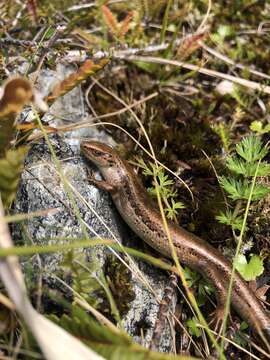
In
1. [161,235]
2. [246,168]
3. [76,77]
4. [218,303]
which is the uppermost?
[76,77]

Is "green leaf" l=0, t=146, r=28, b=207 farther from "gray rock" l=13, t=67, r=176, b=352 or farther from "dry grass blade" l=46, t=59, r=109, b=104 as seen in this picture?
"dry grass blade" l=46, t=59, r=109, b=104

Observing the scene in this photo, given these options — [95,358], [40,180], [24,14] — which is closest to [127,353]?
[95,358]

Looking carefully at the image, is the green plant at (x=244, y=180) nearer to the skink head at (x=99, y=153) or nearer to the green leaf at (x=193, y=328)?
the green leaf at (x=193, y=328)

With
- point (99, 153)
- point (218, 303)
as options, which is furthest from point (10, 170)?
point (218, 303)

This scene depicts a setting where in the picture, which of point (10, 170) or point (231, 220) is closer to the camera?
point (10, 170)

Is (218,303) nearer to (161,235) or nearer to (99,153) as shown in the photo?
(161,235)
